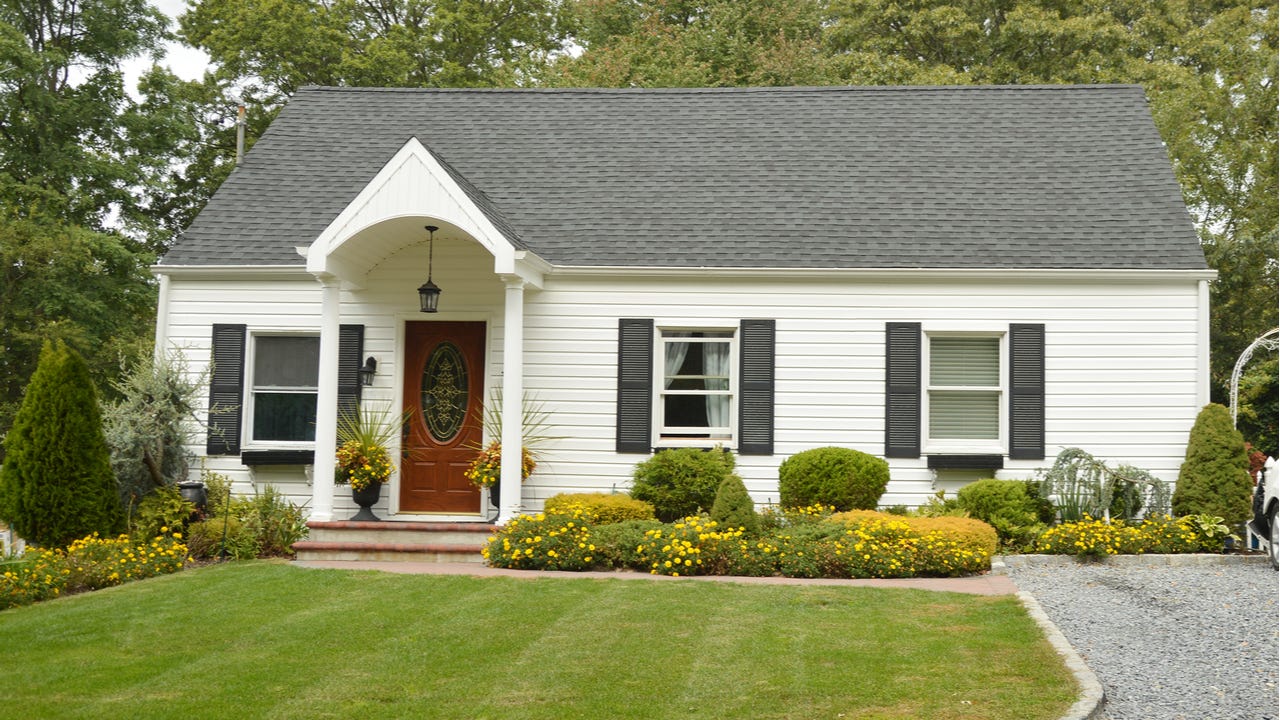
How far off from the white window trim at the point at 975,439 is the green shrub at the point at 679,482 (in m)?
2.42

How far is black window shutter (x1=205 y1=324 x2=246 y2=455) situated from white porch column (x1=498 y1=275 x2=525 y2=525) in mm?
3514

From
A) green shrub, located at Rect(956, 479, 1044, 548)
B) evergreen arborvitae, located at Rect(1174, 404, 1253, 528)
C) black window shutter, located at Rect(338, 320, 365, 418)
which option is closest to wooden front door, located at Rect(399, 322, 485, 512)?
black window shutter, located at Rect(338, 320, 365, 418)

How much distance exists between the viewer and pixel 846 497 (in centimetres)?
1168

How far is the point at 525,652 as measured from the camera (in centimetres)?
667

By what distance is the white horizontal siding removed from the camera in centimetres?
1223

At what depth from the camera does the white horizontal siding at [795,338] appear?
12.2 m

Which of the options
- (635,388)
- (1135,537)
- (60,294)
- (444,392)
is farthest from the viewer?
(60,294)

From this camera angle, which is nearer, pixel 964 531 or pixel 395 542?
pixel 964 531

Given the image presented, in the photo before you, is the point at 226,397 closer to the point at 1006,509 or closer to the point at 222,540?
the point at 222,540

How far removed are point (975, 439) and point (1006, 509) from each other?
123 cm

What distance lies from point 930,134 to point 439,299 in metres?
6.96

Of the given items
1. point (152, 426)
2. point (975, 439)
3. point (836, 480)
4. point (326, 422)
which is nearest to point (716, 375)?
point (836, 480)

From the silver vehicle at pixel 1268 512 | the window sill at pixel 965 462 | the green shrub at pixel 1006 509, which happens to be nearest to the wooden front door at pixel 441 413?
the window sill at pixel 965 462

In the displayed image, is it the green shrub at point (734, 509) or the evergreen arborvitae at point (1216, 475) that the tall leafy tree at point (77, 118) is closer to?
the green shrub at point (734, 509)
